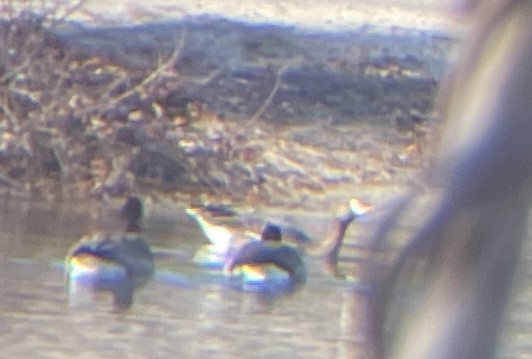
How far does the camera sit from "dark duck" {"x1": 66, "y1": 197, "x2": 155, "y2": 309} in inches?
418

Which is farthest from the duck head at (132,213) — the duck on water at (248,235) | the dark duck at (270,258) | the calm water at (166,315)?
the dark duck at (270,258)

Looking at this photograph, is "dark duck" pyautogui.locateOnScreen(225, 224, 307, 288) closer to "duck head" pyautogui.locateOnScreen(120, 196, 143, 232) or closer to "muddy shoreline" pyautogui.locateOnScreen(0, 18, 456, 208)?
"duck head" pyautogui.locateOnScreen(120, 196, 143, 232)

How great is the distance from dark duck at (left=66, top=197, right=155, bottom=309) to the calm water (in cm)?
9

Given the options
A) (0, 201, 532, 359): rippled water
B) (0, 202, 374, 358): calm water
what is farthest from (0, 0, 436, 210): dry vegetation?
(0, 202, 374, 358): calm water

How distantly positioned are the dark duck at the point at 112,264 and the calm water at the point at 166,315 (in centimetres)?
9

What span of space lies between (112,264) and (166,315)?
2.00m

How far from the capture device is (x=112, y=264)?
37.2 feet

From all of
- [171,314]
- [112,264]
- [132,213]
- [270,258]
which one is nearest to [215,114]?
[132,213]

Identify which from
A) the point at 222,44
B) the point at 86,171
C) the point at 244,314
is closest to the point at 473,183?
the point at 244,314

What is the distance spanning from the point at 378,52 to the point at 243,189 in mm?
2317

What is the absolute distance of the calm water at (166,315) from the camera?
8547 mm

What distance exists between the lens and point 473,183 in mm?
2016

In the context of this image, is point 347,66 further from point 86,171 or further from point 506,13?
point 506,13

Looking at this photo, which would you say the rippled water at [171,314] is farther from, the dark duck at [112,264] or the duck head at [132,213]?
the duck head at [132,213]
